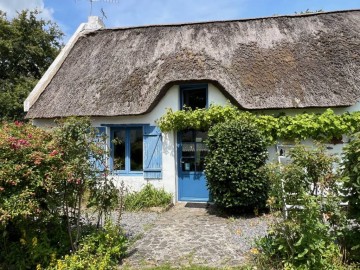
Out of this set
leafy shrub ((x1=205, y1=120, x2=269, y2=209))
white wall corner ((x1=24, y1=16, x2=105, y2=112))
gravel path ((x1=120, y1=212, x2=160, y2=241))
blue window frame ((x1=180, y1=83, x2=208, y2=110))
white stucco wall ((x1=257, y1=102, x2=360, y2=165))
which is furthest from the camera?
white wall corner ((x1=24, y1=16, x2=105, y2=112))

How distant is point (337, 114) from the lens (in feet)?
27.1

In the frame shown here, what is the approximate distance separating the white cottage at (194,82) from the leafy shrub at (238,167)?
1.18 m

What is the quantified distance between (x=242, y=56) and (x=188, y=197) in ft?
14.9

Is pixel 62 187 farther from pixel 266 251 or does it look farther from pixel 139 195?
pixel 139 195

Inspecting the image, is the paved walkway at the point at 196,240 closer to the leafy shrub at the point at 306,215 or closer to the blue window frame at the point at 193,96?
the leafy shrub at the point at 306,215

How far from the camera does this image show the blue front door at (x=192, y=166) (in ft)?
29.8

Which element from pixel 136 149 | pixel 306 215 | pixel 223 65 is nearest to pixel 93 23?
pixel 136 149

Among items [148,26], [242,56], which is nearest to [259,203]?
[242,56]

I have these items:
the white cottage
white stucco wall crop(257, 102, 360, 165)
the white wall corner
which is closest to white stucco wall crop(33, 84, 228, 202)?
the white cottage

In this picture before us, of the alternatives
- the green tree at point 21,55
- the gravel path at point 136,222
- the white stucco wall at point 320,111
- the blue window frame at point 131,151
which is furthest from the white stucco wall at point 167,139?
the green tree at point 21,55

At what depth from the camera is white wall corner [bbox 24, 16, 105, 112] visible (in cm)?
1060

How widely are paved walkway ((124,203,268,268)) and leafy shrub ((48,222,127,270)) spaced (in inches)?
10.4

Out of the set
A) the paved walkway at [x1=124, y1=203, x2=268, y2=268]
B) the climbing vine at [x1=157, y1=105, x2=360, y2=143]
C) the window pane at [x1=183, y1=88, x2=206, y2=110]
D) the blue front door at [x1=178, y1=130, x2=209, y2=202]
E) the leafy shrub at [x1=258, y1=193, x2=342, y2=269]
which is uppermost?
the window pane at [x1=183, y1=88, x2=206, y2=110]

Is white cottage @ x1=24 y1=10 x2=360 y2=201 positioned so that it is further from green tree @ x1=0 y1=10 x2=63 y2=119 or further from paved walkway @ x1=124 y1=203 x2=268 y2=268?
green tree @ x1=0 y1=10 x2=63 y2=119
